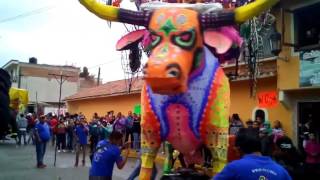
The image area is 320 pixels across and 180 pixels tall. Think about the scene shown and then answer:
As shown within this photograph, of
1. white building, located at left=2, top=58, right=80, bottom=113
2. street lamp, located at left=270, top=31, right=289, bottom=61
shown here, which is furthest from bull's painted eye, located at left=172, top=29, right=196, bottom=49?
white building, located at left=2, top=58, right=80, bottom=113

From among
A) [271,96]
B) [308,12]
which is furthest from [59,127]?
[308,12]

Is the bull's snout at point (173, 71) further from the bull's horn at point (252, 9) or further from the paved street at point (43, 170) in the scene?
the paved street at point (43, 170)

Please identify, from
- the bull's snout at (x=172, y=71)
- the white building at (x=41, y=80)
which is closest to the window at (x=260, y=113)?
the bull's snout at (x=172, y=71)

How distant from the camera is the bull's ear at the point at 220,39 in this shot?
4.16 metres

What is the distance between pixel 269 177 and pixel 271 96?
8.42 meters

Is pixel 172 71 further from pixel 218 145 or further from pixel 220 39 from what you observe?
pixel 218 145

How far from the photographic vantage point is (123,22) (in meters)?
4.36

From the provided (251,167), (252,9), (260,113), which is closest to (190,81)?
(252,9)

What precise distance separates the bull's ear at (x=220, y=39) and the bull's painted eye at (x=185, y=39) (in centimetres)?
23

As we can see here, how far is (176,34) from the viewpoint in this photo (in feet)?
13.1

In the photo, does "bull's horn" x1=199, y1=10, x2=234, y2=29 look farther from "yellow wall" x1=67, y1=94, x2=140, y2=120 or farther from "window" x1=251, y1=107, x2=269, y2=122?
"yellow wall" x1=67, y1=94, x2=140, y2=120

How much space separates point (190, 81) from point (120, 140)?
2354mm

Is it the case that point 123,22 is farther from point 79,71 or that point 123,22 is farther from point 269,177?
point 79,71

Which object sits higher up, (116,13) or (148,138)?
(116,13)
